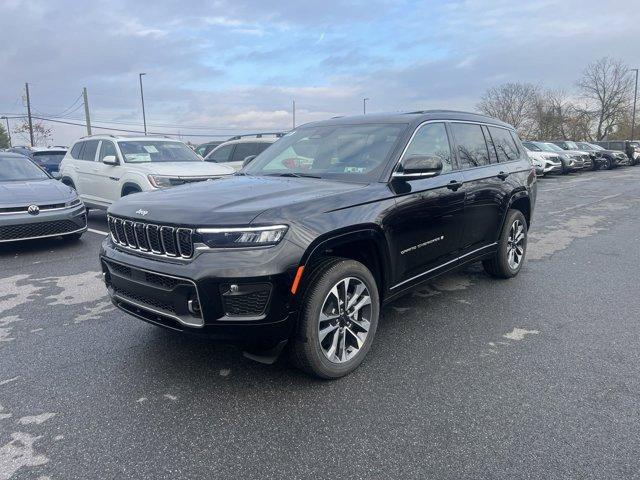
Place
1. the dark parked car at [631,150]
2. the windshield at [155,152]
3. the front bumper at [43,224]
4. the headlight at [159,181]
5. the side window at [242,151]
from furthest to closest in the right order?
the dark parked car at [631,150]
the side window at [242,151]
the windshield at [155,152]
the headlight at [159,181]
the front bumper at [43,224]

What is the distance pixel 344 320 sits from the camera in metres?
3.40

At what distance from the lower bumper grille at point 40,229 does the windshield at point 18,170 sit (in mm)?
1396

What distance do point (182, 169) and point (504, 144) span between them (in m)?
5.63

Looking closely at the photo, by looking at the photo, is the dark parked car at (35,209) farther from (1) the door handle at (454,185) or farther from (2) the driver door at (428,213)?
(1) the door handle at (454,185)

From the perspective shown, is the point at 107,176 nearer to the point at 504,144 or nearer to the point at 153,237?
the point at 153,237

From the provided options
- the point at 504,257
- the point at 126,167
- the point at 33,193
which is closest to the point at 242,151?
the point at 126,167

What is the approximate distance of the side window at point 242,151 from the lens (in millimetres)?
12911

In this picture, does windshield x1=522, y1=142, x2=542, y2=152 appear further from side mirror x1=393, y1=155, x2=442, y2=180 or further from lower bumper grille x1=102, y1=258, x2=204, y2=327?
lower bumper grille x1=102, y1=258, x2=204, y2=327

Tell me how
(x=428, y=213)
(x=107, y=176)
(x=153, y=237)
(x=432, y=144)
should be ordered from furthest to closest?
(x=107, y=176) < (x=432, y=144) < (x=428, y=213) < (x=153, y=237)

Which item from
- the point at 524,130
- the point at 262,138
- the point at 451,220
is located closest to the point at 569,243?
the point at 451,220

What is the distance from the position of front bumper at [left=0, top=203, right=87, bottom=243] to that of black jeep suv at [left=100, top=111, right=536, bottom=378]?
13.9 feet

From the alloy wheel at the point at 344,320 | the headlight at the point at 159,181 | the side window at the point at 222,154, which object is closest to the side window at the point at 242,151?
the side window at the point at 222,154

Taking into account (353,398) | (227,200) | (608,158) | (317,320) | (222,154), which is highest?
(222,154)

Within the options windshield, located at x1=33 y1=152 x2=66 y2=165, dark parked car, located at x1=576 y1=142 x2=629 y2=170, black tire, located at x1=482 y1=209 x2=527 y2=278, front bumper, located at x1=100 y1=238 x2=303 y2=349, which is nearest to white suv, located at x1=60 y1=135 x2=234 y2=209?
black tire, located at x1=482 y1=209 x2=527 y2=278
